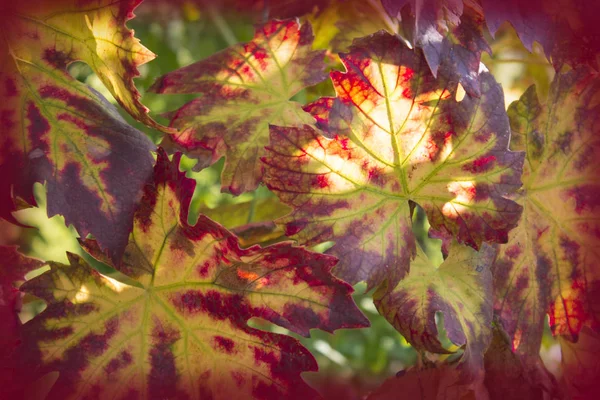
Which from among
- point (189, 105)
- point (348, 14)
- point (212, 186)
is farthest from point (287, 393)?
point (212, 186)

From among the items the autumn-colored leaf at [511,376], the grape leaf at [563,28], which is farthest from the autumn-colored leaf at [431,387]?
the grape leaf at [563,28]

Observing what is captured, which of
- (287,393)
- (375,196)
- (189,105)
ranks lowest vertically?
(287,393)

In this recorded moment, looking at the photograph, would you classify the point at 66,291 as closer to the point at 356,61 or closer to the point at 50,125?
the point at 50,125

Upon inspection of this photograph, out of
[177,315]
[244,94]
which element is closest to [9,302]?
[177,315]

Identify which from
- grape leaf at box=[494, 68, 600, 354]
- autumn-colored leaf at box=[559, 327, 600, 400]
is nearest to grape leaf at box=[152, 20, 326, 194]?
grape leaf at box=[494, 68, 600, 354]

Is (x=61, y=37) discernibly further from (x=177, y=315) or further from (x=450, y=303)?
(x=450, y=303)

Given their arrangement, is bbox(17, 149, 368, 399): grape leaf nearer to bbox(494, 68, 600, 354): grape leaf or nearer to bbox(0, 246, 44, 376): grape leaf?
bbox(0, 246, 44, 376): grape leaf

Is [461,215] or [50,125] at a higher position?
[50,125]
